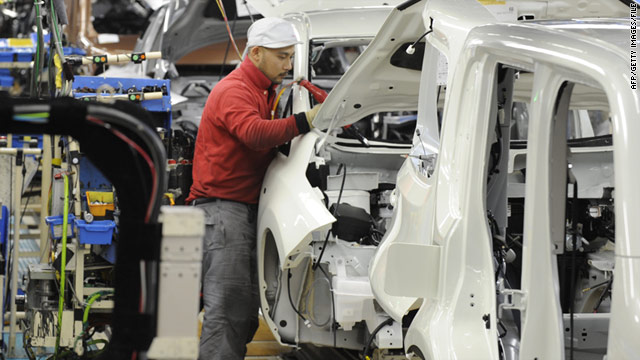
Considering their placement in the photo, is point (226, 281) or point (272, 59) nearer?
point (226, 281)

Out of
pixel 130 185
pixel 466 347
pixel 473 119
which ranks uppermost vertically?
pixel 473 119

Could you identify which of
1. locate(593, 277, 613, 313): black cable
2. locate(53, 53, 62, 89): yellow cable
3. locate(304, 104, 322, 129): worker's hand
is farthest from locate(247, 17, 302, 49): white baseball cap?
locate(593, 277, 613, 313): black cable

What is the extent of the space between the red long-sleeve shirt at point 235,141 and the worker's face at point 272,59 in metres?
0.04

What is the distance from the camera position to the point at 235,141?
5.26m

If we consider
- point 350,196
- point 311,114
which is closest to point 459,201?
point 311,114

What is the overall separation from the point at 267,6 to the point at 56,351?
2.79 m

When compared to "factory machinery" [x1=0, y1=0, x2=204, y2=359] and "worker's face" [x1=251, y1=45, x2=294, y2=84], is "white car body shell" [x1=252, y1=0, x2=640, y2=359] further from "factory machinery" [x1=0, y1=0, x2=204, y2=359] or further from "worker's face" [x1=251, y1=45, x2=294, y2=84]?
"factory machinery" [x1=0, y1=0, x2=204, y2=359]

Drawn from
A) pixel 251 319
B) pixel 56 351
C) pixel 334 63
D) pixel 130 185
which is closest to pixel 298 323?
pixel 251 319

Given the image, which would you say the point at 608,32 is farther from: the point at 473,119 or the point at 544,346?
the point at 544,346

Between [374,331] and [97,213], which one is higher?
[97,213]

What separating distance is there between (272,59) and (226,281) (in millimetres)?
1316

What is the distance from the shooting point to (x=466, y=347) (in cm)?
323

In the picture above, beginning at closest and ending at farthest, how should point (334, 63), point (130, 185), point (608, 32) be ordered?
1. point (130, 185)
2. point (608, 32)
3. point (334, 63)

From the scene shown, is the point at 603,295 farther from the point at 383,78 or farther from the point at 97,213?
the point at 97,213
